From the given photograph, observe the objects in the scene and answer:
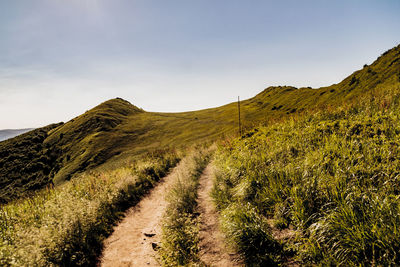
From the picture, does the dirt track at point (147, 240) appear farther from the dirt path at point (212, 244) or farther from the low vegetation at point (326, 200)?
the low vegetation at point (326, 200)

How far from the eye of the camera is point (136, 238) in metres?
6.27

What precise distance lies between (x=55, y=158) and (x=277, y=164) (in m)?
89.6

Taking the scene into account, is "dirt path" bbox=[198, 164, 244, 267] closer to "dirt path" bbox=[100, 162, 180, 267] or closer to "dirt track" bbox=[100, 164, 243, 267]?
"dirt track" bbox=[100, 164, 243, 267]

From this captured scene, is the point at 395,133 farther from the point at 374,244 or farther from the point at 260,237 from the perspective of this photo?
the point at 260,237

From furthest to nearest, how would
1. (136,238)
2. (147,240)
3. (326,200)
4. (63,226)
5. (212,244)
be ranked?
(136,238)
(147,240)
(63,226)
(212,244)
(326,200)

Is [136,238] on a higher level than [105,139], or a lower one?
lower

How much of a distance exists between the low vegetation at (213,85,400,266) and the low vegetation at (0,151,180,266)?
14.6 feet

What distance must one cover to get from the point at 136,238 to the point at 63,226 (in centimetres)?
231

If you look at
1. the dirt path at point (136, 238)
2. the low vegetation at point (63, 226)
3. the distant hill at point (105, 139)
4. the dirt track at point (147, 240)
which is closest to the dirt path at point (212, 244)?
the dirt track at point (147, 240)

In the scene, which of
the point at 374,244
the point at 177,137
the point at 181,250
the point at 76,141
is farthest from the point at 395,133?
the point at 76,141

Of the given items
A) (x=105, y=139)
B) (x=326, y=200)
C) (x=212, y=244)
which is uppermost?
(x=105, y=139)

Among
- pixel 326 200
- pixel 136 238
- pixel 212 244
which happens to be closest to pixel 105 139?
pixel 136 238

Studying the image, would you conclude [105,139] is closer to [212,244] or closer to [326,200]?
[212,244]

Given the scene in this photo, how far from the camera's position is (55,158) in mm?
70625
